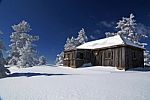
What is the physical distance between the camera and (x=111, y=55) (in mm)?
30688

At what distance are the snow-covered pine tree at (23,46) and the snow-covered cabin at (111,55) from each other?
40.9 ft

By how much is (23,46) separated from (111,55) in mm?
29240

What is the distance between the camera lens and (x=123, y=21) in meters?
50.8

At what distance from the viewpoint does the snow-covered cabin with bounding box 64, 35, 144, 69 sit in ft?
95.2

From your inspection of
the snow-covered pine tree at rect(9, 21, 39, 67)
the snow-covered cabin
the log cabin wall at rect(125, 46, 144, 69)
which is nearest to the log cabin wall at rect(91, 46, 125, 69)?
the snow-covered cabin

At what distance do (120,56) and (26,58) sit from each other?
2355 centimetres

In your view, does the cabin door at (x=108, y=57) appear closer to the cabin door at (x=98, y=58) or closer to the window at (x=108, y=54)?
the window at (x=108, y=54)

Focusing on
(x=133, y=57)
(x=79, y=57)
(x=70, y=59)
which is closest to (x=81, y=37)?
(x=70, y=59)

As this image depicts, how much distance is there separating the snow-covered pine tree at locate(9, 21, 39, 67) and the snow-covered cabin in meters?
12.5

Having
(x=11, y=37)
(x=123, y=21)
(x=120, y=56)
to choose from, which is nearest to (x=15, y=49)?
(x=11, y=37)

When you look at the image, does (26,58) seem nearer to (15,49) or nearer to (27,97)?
(15,49)

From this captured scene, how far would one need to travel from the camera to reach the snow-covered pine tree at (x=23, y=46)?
150ft

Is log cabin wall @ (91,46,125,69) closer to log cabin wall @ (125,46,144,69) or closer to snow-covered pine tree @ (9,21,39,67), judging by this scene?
log cabin wall @ (125,46,144,69)

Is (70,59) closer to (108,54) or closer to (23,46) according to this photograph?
(108,54)
